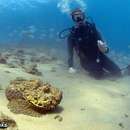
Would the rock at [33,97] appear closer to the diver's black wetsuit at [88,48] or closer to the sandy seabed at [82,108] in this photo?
the sandy seabed at [82,108]

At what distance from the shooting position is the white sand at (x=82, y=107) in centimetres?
544

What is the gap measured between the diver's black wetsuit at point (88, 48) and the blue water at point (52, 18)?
1430 cm

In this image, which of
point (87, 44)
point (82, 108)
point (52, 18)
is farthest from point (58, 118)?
point (52, 18)

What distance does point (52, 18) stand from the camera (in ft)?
98.2

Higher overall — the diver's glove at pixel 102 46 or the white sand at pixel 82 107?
the diver's glove at pixel 102 46

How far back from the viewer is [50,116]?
5.68m

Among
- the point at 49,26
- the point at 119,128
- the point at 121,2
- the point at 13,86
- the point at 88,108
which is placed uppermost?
the point at 121,2

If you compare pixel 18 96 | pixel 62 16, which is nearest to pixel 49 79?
pixel 18 96

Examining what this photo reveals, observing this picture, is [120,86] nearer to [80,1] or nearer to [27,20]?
[27,20]

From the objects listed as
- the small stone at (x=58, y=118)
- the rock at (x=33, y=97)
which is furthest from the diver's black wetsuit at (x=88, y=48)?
the small stone at (x=58, y=118)

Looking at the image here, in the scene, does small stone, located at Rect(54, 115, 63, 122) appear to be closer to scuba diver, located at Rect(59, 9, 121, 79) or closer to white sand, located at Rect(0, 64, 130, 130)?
white sand, located at Rect(0, 64, 130, 130)

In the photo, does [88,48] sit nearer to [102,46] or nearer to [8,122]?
[102,46]

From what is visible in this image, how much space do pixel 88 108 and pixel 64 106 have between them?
50 cm

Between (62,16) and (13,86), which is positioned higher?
(62,16)
